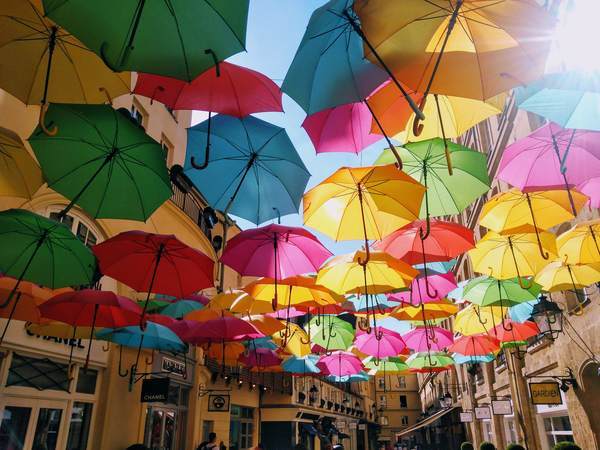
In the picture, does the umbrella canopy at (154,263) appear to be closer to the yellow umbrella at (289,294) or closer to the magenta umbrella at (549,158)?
the yellow umbrella at (289,294)

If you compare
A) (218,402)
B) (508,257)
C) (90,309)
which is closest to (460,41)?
(508,257)

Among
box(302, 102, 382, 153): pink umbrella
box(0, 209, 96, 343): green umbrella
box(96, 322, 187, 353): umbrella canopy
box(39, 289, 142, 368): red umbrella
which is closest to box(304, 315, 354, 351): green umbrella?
box(96, 322, 187, 353): umbrella canopy

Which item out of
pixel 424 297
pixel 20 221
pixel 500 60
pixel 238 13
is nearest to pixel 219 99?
pixel 238 13

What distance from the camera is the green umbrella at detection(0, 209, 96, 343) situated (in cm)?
561

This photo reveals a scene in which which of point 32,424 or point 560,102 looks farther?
point 32,424

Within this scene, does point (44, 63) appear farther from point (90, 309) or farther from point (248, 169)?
point (90, 309)

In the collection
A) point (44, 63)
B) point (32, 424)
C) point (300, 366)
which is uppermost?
point (44, 63)

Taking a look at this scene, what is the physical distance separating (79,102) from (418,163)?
4.04 meters

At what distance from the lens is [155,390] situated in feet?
36.9

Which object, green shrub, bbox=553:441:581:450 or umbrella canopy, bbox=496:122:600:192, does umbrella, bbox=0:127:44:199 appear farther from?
green shrub, bbox=553:441:581:450

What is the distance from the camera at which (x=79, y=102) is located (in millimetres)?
4570

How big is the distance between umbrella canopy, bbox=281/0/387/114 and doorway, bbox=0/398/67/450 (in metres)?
7.90

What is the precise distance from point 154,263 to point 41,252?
150 cm

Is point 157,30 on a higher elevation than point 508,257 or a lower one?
lower
